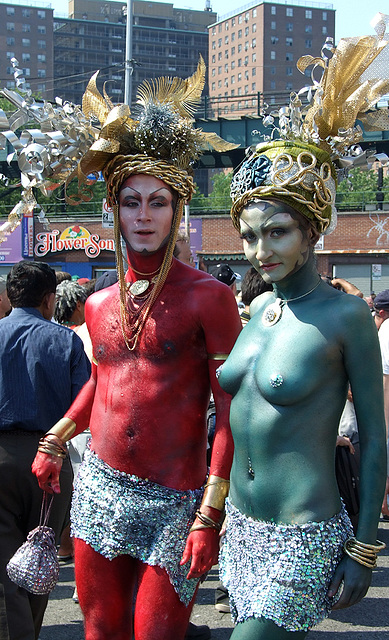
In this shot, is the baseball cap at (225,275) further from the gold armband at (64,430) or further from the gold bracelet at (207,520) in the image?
the gold bracelet at (207,520)

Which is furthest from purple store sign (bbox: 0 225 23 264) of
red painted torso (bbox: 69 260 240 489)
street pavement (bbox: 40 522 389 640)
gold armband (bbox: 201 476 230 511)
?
gold armband (bbox: 201 476 230 511)

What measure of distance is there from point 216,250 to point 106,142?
2787 cm

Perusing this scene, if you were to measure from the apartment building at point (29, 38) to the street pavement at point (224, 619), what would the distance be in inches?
4129

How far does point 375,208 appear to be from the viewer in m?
30.0

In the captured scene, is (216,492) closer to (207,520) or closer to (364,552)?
(207,520)

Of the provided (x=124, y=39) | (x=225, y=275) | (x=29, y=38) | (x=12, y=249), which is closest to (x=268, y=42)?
(x=124, y=39)

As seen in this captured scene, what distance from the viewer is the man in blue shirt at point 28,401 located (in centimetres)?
382

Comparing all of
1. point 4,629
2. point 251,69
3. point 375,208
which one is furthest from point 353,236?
point 251,69

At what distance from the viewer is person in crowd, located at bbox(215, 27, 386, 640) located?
2305mm

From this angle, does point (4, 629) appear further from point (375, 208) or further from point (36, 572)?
point (375, 208)

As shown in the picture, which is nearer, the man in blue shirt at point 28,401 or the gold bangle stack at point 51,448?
the gold bangle stack at point 51,448

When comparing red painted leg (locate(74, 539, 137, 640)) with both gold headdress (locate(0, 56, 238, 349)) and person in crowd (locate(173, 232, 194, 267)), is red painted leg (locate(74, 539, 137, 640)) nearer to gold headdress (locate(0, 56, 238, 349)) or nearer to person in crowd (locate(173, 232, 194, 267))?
gold headdress (locate(0, 56, 238, 349))

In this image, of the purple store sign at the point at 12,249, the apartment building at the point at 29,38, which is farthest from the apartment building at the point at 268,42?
the purple store sign at the point at 12,249

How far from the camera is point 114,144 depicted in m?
3.11
